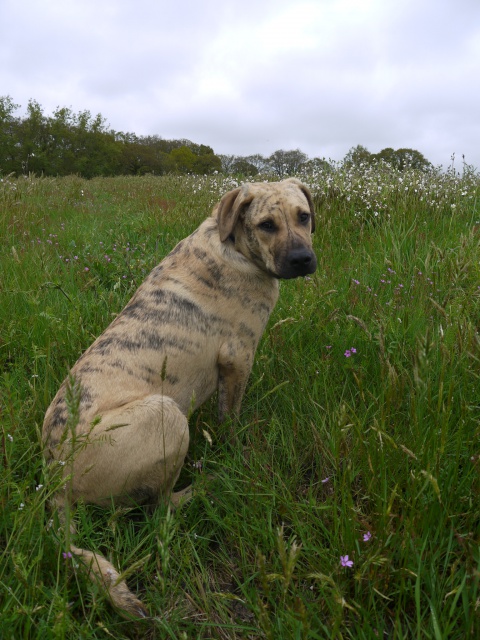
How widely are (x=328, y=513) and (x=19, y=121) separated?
55518mm

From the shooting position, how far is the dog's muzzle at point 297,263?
3.08 meters

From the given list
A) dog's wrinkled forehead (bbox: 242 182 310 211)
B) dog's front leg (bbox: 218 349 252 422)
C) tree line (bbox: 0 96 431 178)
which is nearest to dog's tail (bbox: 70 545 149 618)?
dog's front leg (bbox: 218 349 252 422)

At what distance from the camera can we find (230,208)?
338cm

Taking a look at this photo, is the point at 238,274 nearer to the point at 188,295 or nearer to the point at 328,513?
the point at 188,295

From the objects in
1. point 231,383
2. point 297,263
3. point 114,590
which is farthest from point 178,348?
point 114,590

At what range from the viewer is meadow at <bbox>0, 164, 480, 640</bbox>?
5.59ft

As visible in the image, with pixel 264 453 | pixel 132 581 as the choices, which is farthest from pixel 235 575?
pixel 264 453

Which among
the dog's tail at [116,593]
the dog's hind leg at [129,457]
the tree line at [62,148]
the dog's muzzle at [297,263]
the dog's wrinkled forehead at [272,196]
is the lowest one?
the dog's tail at [116,593]

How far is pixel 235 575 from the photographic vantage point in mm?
2117

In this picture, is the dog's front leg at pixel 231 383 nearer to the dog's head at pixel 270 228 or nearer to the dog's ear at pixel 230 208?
the dog's head at pixel 270 228

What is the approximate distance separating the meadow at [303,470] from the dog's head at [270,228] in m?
0.45

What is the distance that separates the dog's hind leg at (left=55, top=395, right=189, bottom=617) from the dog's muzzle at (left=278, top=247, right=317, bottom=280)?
1.20 m

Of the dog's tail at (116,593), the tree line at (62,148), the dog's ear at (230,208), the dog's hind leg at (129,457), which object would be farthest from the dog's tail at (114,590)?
the tree line at (62,148)

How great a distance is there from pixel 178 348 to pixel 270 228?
107 centimetres
